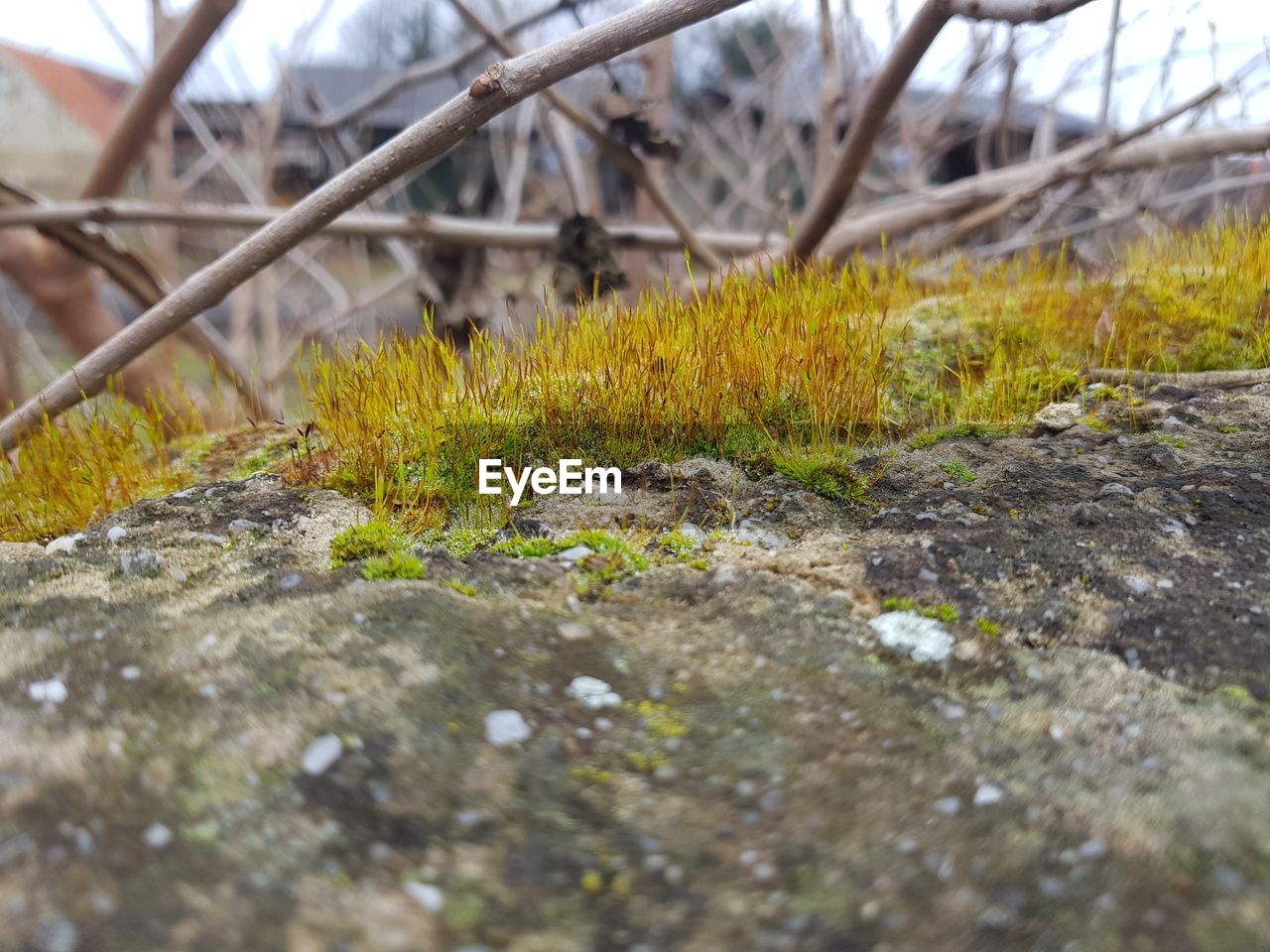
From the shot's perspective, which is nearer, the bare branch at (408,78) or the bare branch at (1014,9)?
the bare branch at (1014,9)

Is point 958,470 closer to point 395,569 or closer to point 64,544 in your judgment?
point 395,569

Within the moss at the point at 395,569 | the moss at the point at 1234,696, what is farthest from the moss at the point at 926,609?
the moss at the point at 395,569

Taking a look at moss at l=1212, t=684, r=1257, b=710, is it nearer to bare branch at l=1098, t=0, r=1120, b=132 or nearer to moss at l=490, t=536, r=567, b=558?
moss at l=490, t=536, r=567, b=558

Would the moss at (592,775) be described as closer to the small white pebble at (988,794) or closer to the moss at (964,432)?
the small white pebble at (988,794)

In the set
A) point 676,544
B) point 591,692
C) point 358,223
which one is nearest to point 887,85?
point 676,544

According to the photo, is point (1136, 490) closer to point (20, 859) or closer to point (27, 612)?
point (20, 859)

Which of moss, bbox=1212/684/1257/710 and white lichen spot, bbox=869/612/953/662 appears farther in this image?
white lichen spot, bbox=869/612/953/662

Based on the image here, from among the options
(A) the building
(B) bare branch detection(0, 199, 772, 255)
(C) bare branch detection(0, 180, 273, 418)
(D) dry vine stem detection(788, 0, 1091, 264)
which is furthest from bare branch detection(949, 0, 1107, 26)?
(A) the building

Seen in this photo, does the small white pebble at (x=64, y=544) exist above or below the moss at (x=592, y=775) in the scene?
above
